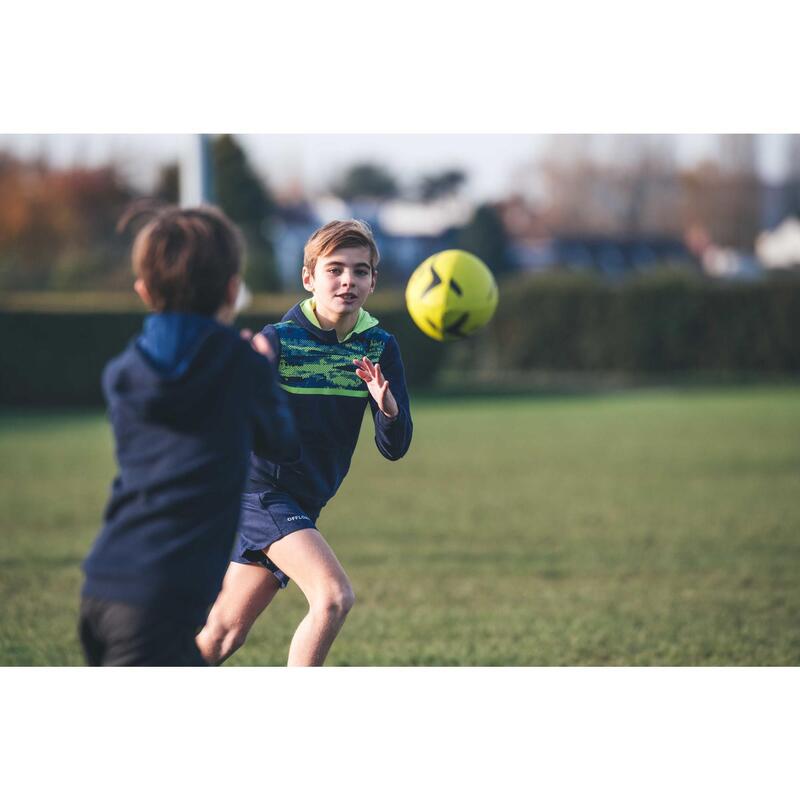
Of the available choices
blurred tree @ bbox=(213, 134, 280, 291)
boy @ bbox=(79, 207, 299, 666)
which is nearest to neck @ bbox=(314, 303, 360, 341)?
boy @ bbox=(79, 207, 299, 666)

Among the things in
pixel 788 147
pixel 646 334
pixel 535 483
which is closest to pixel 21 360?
pixel 535 483

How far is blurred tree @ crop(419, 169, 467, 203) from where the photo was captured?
5759cm

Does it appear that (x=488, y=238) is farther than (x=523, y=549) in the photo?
Yes

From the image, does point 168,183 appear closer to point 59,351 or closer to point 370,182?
point 59,351

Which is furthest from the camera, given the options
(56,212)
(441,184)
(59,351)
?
(441,184)

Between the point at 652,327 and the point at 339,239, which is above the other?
the point at 339,239

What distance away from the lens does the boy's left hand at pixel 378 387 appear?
4.75m

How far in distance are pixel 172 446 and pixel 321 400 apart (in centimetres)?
141

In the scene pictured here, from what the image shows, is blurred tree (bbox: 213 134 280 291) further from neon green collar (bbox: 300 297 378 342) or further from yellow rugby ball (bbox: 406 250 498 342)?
neon green collar (bbox: 300 297 378 342)

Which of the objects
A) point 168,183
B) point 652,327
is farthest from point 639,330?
point 168,183

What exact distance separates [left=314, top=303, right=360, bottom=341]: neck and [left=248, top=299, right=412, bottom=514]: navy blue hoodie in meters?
0.02

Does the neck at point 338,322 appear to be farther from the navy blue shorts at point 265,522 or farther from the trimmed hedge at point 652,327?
the trimmed hedge at point 652,327

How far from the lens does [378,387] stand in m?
4.75

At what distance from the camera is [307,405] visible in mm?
4949
